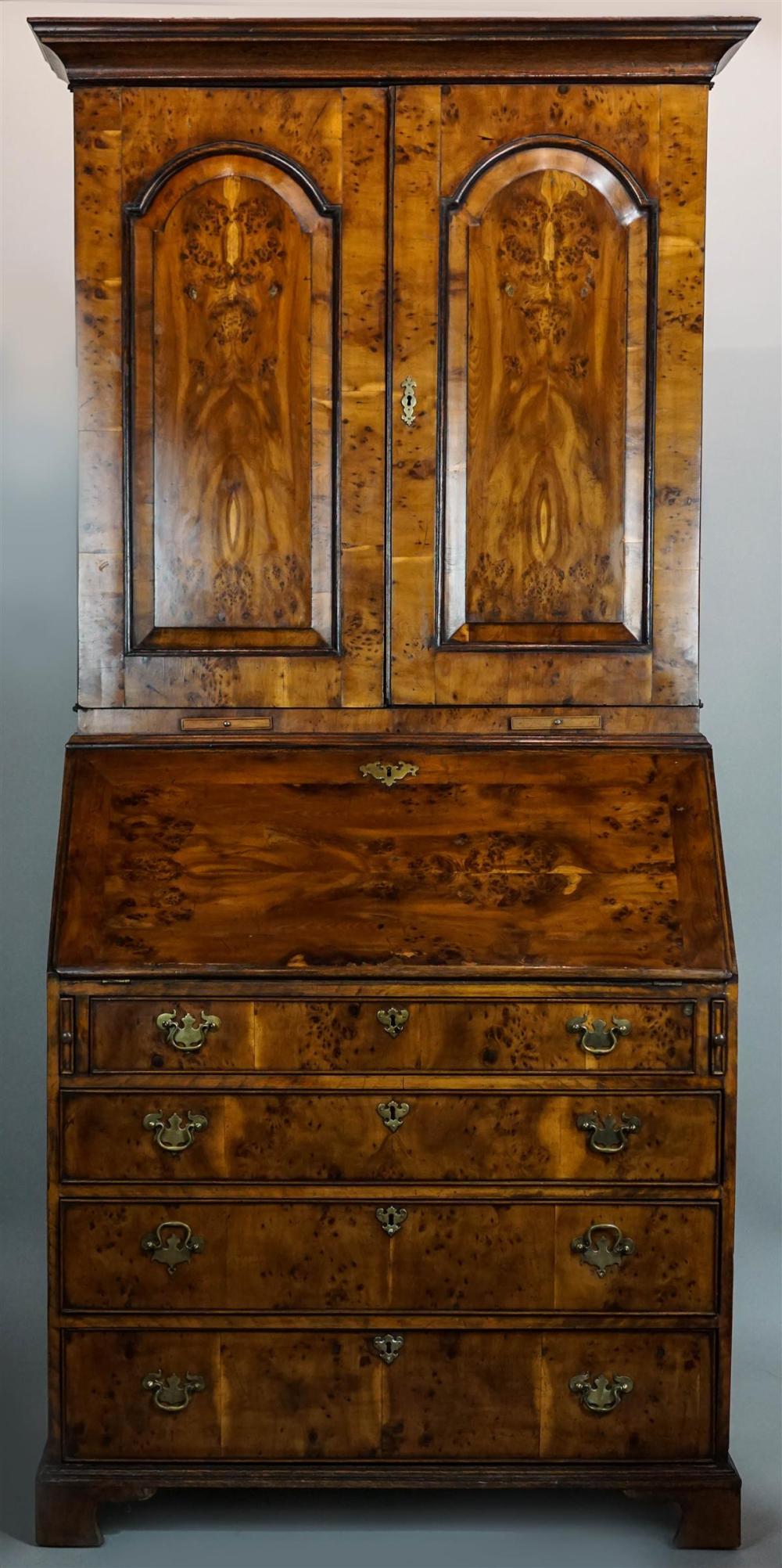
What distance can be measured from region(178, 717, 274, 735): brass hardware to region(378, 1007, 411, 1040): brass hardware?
65 cm

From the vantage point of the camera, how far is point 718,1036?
9.17 ft

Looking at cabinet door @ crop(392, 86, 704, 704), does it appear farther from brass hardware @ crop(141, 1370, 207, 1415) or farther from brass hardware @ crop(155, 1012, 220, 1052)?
brass hardware @ crop(141, 1370, 207, 1415)

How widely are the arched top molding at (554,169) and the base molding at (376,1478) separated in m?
2.29

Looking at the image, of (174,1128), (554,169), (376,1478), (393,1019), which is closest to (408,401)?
(554,169)

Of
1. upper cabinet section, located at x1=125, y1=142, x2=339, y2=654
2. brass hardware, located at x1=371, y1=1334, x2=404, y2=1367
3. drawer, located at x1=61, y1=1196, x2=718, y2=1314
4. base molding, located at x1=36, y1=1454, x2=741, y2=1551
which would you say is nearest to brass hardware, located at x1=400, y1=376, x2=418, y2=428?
upper cabinet section, located at x1=125, y1=142, x2=339, y2=654

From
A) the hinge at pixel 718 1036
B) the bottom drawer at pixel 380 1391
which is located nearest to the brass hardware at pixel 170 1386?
the bottom drawer at pixel 380 1391

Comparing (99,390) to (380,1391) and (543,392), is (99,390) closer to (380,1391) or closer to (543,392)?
(543,392)

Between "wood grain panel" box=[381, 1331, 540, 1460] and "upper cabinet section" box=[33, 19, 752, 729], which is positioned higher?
"upper cabinet section" box=[33, 19, 752, 729]

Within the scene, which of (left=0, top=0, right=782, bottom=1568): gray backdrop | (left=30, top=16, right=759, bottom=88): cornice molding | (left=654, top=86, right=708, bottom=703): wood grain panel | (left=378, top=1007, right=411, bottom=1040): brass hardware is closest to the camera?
Answer: (left=378, top=1007, right=411, bottom=1040): brass hardware

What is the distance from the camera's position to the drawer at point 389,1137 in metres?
2.79

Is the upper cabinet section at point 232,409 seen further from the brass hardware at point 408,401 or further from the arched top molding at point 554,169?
the arched top molding at point 554,169

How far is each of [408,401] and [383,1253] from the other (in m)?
1.57

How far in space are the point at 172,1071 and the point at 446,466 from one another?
1.25 metres

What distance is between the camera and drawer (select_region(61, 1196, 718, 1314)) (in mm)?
2797
